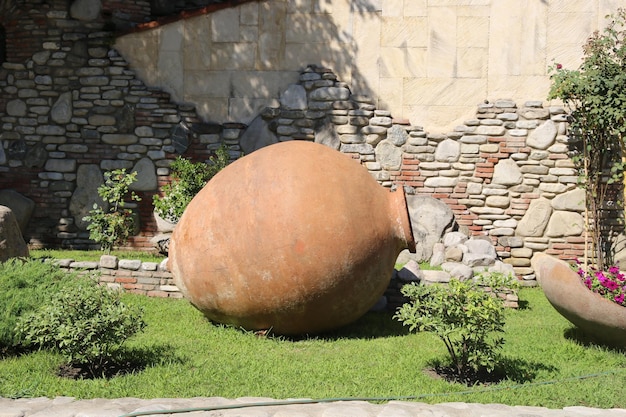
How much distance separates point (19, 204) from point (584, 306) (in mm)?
8180

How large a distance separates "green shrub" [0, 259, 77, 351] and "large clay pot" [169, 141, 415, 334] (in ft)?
3.75

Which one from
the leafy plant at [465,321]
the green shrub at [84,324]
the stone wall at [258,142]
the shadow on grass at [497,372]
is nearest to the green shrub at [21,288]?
the green shrub at [84,324]

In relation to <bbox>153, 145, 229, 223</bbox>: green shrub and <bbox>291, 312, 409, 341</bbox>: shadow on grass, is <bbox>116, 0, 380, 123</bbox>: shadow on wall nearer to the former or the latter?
<bbox>153, 145, 229, 223</bbox>: green shrub

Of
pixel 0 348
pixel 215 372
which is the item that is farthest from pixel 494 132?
pixel 0 348

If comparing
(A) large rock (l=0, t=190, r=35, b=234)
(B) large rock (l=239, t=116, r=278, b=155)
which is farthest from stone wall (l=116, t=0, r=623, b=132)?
(A) large rock (l=0, t=190, r=35, b=234)

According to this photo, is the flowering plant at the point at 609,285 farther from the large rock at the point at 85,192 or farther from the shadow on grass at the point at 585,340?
the large rock at the point at 85,192

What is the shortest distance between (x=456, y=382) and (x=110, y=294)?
2779 mm

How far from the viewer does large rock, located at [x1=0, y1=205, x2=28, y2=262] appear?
7768 millimetres

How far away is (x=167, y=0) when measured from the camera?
36.9 feet

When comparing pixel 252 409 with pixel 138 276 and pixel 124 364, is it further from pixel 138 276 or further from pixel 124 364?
pixel 138 276

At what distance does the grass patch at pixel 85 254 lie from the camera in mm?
9523

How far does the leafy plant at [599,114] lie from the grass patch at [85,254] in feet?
19.4

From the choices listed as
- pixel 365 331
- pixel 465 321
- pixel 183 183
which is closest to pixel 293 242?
pixel 365 331

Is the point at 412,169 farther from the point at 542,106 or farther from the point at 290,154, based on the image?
the point at 290,154
